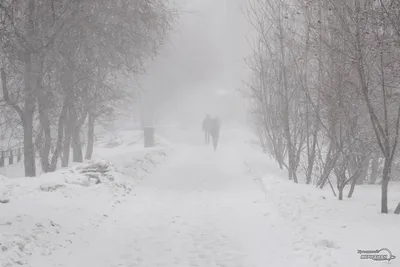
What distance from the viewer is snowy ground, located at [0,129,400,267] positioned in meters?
5.50

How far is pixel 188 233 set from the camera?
6852 millimetres

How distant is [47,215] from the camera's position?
6.98 m

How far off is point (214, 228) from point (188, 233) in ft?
1.78

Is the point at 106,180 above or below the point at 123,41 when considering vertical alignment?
below

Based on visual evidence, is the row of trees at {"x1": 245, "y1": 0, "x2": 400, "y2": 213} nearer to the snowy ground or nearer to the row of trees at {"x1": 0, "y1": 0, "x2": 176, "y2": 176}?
the snowy ground

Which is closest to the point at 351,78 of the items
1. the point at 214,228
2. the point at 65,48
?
the point at 214,228

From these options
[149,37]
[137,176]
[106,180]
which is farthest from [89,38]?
[137,176]

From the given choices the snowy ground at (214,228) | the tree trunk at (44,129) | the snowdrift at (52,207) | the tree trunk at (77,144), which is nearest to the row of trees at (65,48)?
the tree trunk at (44,129)

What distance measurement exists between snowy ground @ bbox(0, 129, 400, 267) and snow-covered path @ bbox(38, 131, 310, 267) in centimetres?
1

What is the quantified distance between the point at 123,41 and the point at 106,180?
3.53 metres

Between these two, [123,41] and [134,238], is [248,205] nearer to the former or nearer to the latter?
[134,238]

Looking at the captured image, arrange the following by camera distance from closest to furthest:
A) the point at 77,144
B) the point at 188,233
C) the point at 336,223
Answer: the point at 336,223 → the point at 188,233 → the point at 77,144

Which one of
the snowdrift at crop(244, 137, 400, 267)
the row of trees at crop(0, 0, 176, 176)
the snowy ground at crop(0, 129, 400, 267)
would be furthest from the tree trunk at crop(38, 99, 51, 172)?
the snowdrift at crop(244, 137, 400, 267)

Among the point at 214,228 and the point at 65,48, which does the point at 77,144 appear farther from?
the point at 214,228
